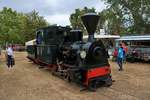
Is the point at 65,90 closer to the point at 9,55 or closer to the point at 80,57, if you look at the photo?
the point at 80,57

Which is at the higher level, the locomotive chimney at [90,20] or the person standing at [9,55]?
the locomotive chimney at [90,20]

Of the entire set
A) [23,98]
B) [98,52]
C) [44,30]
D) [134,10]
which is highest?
[134,10]

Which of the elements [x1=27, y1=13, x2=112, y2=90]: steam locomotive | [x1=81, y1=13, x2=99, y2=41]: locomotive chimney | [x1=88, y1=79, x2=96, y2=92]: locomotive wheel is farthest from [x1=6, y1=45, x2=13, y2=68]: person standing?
[x1=88, y1=79, x2=96, y2=92]: locomotive wheel

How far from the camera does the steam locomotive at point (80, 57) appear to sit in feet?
39.1

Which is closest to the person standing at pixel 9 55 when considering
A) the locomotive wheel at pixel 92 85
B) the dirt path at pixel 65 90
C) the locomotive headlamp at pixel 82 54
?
the dirt path at pixel 65 90

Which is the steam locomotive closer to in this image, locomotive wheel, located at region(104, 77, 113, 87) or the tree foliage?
locomotive wheel, located at region(104, 77, 113, 87)

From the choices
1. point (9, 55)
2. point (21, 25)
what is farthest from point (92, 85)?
point (21, 25)

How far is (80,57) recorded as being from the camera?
12305mm

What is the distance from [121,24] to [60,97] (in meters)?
34.3

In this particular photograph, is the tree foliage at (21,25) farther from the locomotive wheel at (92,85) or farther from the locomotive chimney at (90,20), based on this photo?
the locomotive wheel at (92,85)

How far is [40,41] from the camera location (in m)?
19.7

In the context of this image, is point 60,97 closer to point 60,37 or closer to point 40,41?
point 60,37

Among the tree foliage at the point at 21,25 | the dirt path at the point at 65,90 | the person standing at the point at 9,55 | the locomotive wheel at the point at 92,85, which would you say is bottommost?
the dirt path at the point at 65,90

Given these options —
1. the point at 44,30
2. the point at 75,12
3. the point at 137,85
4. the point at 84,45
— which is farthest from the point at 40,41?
the point at 75,12
